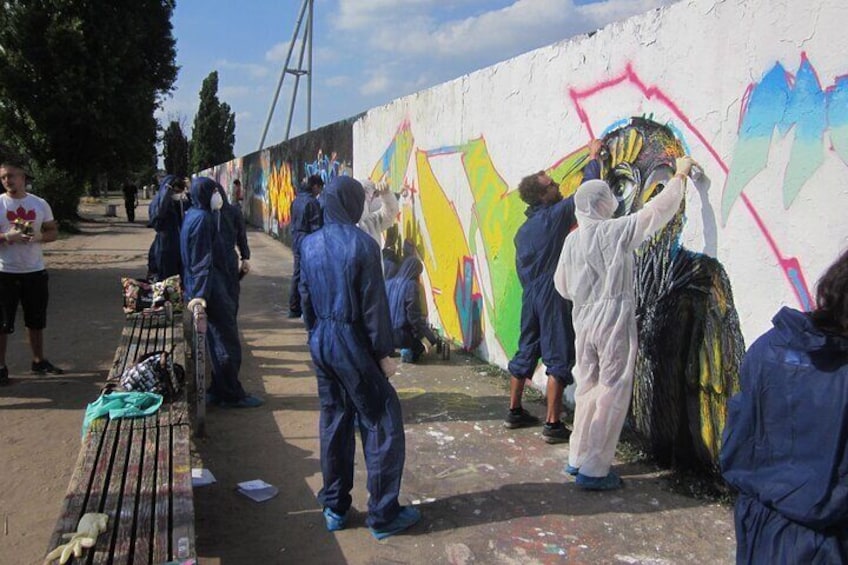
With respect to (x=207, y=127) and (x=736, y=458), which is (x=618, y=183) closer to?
(x=736, y=458)

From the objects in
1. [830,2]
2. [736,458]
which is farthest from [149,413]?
[830,2]

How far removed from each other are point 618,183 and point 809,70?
1.43m

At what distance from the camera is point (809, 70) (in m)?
3.03

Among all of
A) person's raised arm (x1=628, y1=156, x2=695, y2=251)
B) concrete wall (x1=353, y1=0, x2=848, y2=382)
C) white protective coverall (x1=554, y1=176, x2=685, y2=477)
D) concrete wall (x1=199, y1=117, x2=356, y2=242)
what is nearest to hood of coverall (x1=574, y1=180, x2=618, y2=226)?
white protective coverall (x1=554, y1=176, x2=685, y2=477)

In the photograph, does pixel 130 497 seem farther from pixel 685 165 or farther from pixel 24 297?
pixel 24 297

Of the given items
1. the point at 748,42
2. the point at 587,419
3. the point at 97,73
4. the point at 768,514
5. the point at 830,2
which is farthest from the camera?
the point at 97,73

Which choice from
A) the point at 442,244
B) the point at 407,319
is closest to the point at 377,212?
the point at 442,244

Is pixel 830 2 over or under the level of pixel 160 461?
over

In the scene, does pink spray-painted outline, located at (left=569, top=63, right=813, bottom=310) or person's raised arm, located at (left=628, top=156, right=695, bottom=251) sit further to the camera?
person's raised arm, located at (left=628, top=156, right=695, bottom=251)

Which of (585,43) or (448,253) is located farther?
(448,253)

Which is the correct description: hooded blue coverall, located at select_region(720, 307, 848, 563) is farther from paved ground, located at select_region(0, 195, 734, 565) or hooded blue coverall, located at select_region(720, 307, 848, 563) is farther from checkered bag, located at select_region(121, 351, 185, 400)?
checkered bag, located at select_region(121, 351, 185, 400)

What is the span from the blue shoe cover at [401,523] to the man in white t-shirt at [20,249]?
3.93 metres

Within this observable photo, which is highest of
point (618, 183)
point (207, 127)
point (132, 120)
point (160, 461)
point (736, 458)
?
point (207, 127)

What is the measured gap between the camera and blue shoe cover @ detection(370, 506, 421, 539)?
3.30 meters
